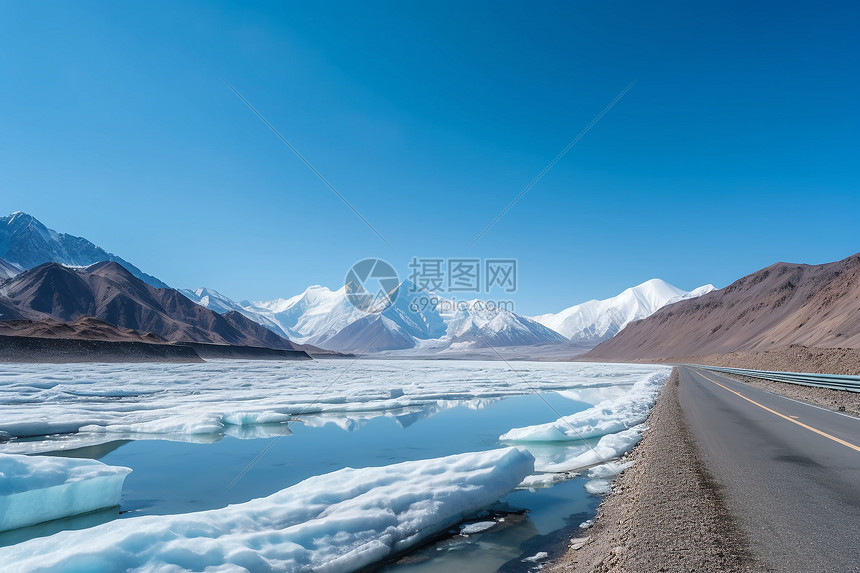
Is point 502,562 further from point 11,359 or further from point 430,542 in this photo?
point 11,359

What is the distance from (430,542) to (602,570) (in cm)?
275

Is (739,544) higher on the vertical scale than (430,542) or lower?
higher

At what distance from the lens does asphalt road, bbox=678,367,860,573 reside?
4.30 meters

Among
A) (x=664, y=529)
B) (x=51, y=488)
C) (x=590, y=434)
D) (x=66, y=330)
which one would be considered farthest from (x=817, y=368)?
(x=66, y=330)

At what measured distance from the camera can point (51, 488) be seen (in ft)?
24.2

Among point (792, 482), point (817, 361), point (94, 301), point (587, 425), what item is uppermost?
point (94, 301)

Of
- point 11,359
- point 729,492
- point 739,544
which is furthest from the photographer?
point 11,359

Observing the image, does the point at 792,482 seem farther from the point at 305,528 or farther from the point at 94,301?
the point at 94,301

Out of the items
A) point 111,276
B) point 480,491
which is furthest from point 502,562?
point 111,276

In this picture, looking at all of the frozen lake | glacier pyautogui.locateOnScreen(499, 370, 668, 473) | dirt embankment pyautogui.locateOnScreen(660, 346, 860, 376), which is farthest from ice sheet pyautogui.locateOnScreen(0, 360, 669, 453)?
dirt embankment pyautogui.locateOnScreen(660, 346, 860, 376)

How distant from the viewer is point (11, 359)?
2552 inches

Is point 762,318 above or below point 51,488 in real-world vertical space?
above

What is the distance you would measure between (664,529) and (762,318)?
144 metres

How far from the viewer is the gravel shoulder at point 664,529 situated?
4.30 meters
